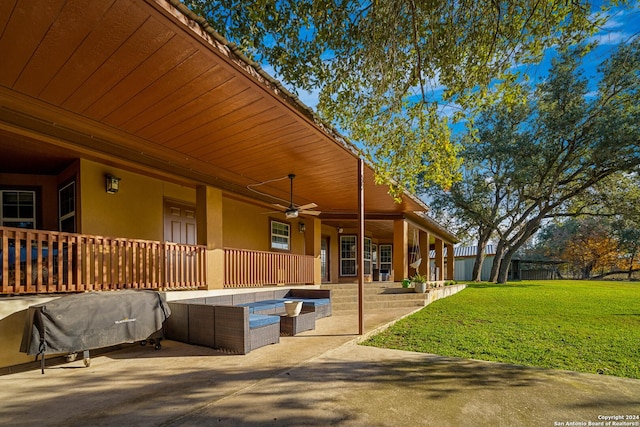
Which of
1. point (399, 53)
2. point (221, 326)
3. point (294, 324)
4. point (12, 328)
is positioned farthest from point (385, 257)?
point (12, 328)

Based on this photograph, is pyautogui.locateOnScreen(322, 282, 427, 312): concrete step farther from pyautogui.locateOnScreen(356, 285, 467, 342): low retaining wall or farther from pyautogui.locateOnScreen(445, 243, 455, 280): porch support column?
pyautogui.locateOnScreen(445, 243, 455, 280): porch support column

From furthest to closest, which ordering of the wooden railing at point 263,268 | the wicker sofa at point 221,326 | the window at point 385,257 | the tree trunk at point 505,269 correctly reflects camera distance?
1. the tree trunk at point 505,269
2. the window at point 385,257
3. the wooden railing at point 263,268
4. the wicker sofa at point 221,326

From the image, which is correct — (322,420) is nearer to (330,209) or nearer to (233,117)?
(233,117)

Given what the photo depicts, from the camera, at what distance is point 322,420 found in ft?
9.52

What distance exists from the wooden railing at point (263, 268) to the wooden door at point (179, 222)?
1.33 metres

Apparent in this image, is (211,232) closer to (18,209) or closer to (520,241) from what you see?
(18,209)

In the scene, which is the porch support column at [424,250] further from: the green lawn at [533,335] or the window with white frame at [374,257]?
the green lawn at [533,335]

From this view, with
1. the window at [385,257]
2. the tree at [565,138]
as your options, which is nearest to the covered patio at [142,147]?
the window at [385,257]

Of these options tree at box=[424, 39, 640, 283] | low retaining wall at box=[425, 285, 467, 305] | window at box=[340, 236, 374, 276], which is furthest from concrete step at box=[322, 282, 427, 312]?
tree at box=[424, 39, 640, 283]

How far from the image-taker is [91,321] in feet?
14.5

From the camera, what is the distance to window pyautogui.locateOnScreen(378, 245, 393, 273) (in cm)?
1936

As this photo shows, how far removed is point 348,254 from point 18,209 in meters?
11.9

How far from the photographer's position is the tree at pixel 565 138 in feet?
44.4

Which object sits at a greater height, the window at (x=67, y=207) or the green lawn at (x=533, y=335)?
the window at (x=67, y=207)
